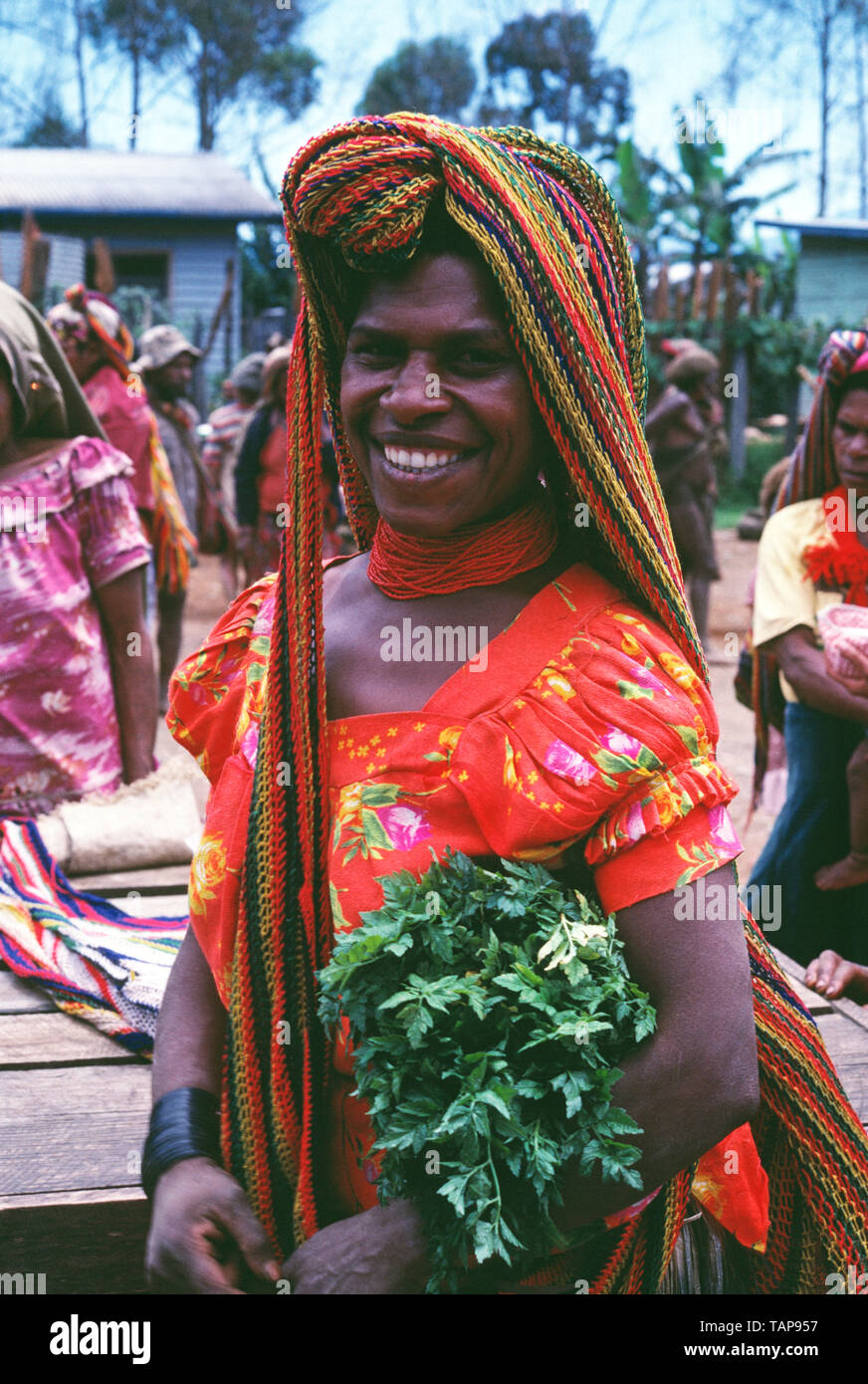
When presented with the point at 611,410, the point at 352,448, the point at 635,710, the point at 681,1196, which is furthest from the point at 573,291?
the point at 681,1196

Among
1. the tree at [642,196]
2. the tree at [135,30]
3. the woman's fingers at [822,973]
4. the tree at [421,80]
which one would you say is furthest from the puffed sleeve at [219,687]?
the tree at [421,80]

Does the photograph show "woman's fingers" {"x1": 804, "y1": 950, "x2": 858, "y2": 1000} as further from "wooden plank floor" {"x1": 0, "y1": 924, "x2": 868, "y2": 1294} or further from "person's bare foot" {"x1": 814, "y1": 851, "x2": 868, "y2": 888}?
"person's bare foot" {"x1": 814, "y1": 851, "x2": 868, "y2": 888}

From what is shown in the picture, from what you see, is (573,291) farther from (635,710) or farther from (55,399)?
(55,399)

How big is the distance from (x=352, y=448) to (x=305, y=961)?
1.96 ft

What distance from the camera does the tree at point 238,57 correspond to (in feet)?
89.7

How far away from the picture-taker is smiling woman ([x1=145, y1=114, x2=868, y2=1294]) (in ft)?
4.34

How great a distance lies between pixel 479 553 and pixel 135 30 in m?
28.2

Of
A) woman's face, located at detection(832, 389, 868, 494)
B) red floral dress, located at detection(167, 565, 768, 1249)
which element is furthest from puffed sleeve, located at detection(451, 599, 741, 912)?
woman's face, located at detection(832, 389, 868, 494)

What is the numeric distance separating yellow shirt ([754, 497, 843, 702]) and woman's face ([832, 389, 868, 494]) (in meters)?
0.14

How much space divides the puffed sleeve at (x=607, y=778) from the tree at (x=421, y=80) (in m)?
34.3

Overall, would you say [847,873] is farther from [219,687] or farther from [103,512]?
[219,687]

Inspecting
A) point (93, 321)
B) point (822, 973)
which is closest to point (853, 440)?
point (822, 973)

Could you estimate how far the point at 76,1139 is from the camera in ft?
6.27

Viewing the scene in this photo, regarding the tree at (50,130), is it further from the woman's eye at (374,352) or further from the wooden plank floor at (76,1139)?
the woman's eye at (374,352)
